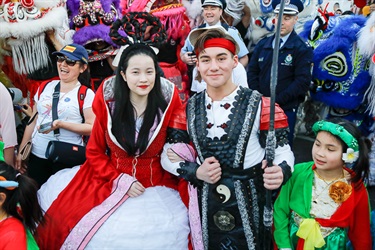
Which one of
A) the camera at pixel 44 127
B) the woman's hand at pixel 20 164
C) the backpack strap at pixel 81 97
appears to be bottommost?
the woman's hand at pixel 20 164

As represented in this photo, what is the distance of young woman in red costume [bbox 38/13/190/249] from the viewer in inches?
88.7

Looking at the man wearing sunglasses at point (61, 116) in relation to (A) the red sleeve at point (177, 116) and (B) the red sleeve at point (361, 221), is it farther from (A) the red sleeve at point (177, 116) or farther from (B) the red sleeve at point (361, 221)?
(B) the red sleeve at point (361, 221)

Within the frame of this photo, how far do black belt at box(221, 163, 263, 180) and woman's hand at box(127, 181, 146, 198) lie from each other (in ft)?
1.53

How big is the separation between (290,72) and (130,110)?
6.18ft

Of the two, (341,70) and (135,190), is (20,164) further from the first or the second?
(341,70)

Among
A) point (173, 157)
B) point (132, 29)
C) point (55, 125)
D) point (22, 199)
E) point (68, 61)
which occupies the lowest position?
point (22, 199)

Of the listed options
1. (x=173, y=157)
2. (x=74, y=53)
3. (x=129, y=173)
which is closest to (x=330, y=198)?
(x=173, y=157)

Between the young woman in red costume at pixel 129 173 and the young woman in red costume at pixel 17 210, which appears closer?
the young woman in red costume at pixel 17 210

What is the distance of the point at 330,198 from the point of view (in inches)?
90.4

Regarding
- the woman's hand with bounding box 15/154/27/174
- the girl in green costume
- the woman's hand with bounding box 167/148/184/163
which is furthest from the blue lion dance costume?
the woman's hand with bounding box 15/154/27/174

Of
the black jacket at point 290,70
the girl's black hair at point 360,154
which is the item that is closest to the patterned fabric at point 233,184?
the girl's black hair at point 360,154

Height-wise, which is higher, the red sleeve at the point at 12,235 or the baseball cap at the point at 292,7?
the baseball cap at the point at 292,7

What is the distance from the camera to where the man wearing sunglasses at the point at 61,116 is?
303 cm

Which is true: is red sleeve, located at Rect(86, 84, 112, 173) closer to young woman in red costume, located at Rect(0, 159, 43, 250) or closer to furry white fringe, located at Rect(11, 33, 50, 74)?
young woman in red costume, located at Rect(0, 159, 43, 250)
